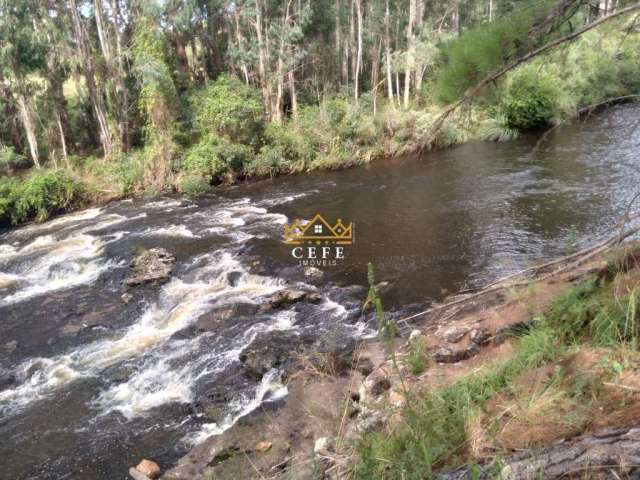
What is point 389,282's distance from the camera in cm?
880

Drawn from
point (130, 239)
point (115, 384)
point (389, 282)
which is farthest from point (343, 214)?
point (115, 384)

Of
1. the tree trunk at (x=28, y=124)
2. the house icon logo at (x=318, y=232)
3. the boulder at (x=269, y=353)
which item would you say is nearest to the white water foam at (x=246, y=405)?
the boulder at (x=269, y=353)

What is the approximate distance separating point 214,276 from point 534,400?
7.78 meters

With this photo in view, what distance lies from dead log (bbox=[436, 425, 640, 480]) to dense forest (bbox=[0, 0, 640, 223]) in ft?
45.9

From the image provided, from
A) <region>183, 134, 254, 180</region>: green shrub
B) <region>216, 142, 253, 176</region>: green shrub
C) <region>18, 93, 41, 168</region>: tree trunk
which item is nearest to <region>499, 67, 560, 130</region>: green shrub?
<region>216, 142, 253, 176</region>: green shrub

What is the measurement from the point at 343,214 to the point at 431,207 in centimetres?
235

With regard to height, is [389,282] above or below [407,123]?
below

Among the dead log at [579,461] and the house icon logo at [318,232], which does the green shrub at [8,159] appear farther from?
the dead log at [579,461]

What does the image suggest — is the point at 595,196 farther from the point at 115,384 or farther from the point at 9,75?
the point at 9,75

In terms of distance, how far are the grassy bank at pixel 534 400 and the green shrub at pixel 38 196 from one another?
15437 millimetres

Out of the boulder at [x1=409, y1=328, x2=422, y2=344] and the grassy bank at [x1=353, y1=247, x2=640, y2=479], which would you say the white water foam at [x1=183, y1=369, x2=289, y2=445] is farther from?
the grassy bank at [x1=353, y1=247, x2=640, y2=479]

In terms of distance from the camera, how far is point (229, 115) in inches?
718

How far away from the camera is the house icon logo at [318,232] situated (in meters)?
11.2

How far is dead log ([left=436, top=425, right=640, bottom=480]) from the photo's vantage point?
6.13 feet
